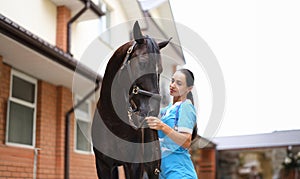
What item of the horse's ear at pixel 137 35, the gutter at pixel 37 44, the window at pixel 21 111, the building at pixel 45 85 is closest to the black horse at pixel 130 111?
the horse's ear at pixel 137 35

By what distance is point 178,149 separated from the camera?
2518 millimetres

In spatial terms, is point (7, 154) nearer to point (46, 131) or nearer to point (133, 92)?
point (46, 131)

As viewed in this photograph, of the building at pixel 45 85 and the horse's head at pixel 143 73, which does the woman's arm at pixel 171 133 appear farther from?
the building at pixel 45 85

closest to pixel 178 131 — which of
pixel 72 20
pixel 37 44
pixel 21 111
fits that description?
pixel 37 44

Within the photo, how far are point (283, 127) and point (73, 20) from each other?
374 cm

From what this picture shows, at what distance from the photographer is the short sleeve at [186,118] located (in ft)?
8.02

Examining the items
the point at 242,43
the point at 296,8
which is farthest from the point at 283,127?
the point at 296,8

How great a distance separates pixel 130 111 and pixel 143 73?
22cm

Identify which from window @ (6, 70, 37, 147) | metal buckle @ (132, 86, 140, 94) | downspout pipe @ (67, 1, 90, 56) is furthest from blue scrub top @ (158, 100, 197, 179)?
downspout pipe @ (67, 1, 90, 56)

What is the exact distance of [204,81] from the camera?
116 inches

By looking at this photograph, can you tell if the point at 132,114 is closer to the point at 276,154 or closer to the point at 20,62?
the point at 20,62

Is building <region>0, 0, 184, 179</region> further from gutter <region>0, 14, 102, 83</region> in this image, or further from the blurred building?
the blurred building

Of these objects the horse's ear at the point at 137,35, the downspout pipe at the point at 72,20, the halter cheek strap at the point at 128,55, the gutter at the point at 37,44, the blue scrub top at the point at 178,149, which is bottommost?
the blue scrub top at the point at 178,149

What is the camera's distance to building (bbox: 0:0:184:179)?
5.61 m
